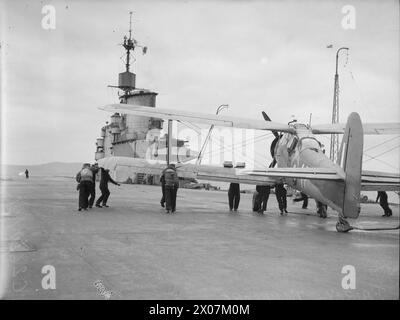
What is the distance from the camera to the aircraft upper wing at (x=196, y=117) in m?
14.8

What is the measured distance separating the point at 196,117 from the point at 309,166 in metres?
5.00

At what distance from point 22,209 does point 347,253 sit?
10119mm

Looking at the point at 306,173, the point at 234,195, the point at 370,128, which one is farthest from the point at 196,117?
the point at 370,128

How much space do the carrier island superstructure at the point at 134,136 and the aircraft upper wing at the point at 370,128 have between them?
34506 mm

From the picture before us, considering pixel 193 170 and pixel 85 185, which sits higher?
pixel 193 170

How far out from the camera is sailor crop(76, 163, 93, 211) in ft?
44.4

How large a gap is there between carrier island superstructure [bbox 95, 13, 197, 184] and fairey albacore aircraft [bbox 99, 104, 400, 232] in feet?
110

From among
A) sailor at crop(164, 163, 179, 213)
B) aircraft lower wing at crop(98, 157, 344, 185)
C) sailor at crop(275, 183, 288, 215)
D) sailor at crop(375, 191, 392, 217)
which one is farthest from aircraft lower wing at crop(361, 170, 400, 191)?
sailor at crop(164, 163, 179, 213)

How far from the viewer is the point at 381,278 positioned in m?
5.43

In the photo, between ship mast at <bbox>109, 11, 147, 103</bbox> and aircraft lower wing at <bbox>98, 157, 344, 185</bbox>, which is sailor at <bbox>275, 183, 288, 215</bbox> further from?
ship mast at <bbox>109, 11, 147, 103</bbox>

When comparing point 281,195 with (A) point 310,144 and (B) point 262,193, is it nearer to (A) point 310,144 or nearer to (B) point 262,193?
(B) point 262,193

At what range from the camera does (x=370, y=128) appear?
15.6 meters

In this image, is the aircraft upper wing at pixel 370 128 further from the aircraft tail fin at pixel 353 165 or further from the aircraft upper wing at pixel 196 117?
the aircraft tail fin at pixel 353 165
